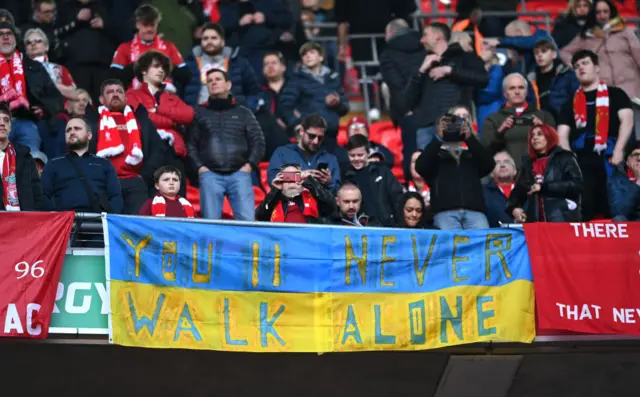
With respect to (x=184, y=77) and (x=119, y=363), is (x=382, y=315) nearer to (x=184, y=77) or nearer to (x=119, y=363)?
(x=119, y=363)

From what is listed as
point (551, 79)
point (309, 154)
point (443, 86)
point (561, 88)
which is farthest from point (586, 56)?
point (309, 154)

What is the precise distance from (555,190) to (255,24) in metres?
5.11

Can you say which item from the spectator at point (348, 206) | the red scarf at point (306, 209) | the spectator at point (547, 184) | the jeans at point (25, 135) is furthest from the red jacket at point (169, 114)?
the spectator at point (547, 184)

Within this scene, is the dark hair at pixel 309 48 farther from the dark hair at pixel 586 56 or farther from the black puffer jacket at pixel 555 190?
the black puffer jacket at pixel 555 190

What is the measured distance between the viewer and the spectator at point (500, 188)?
1519cm

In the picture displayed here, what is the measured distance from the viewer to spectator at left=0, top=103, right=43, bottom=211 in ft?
43.2

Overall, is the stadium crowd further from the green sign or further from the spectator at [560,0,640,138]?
the green sign

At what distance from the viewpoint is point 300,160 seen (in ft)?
48.8

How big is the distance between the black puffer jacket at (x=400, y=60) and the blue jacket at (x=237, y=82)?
1531 mm

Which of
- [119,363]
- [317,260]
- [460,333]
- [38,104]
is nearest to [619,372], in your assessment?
[460,333]

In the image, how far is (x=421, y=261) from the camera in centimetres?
1327

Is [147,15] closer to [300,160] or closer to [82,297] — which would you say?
[300,160]

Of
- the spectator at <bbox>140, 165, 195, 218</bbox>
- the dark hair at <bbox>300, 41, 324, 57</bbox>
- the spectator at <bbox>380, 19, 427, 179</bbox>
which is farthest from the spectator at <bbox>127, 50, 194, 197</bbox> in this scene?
the spectator at <bbox>380, 19, 427, 179</bbox>

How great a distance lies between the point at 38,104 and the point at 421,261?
14.5 ft
